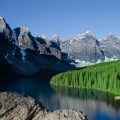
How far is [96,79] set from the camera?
153 metres

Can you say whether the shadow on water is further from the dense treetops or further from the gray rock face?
the gray rock face

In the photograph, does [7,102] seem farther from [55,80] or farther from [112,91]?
[55,80]

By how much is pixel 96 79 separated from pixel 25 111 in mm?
135389

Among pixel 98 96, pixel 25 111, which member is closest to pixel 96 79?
pixel 98 96

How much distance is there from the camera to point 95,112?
7850cm

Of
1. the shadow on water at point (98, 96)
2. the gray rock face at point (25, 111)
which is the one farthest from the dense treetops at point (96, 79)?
the gray rock face at point (25, 111)

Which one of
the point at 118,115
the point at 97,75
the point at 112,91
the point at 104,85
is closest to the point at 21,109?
the point at 118,115

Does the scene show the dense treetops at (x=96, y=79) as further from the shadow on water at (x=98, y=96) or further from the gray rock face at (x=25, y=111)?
the gray rock face at (x=25, y=111)

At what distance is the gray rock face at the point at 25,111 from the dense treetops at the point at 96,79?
105 m

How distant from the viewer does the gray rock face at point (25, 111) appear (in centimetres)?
1855

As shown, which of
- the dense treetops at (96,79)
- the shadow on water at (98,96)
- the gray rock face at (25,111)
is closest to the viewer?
the gray rock face at (25,111)

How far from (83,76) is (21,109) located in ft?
Answer: 485

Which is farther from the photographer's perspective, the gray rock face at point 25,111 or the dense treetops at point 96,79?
the dense treetops at point 96,79

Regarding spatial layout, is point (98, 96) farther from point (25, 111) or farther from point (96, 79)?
point (25, 111)
